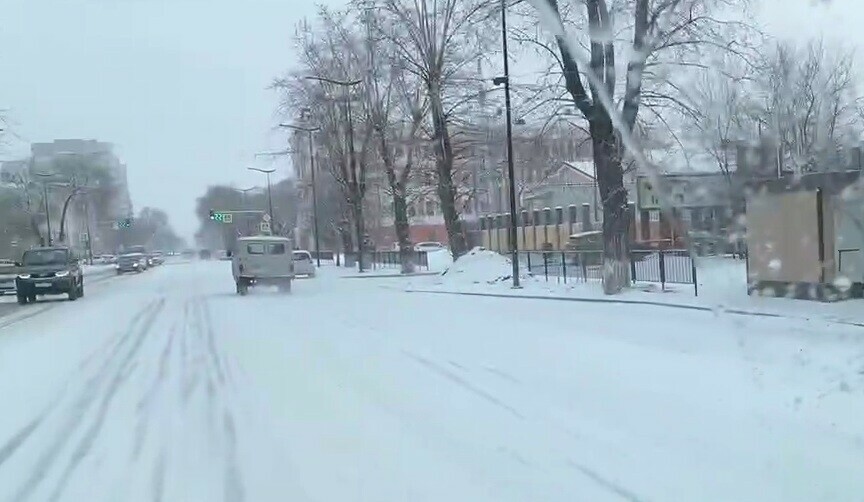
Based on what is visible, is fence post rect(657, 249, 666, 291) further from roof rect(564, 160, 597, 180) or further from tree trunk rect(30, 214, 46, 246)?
tree trunk rect(30, 214, 46, 246)

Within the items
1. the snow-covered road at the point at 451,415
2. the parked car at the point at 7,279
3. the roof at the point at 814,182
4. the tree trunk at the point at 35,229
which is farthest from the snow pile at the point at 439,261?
the tree trunk at the point at 35,229

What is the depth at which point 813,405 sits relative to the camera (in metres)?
8.78

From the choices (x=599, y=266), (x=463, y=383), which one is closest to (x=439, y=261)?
(x=599, y=266)

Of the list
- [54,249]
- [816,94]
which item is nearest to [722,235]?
[816,94]

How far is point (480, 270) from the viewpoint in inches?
1388

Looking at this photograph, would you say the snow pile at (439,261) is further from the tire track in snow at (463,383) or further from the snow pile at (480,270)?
the tire track in snow at (463,383)

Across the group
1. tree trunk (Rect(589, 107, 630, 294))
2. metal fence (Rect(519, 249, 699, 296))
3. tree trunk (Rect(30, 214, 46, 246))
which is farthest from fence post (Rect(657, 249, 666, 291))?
tree trunk (Rect(30, 214, 46, 246))

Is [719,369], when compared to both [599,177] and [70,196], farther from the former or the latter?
[70,196]

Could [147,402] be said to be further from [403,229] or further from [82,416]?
[403,229]

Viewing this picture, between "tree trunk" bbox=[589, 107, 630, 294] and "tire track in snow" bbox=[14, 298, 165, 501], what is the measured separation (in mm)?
11338

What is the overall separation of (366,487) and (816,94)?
1527 cm

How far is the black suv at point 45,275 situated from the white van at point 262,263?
6.24 metres

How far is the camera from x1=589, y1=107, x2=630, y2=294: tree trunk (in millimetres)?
24250

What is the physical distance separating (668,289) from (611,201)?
102 inches
